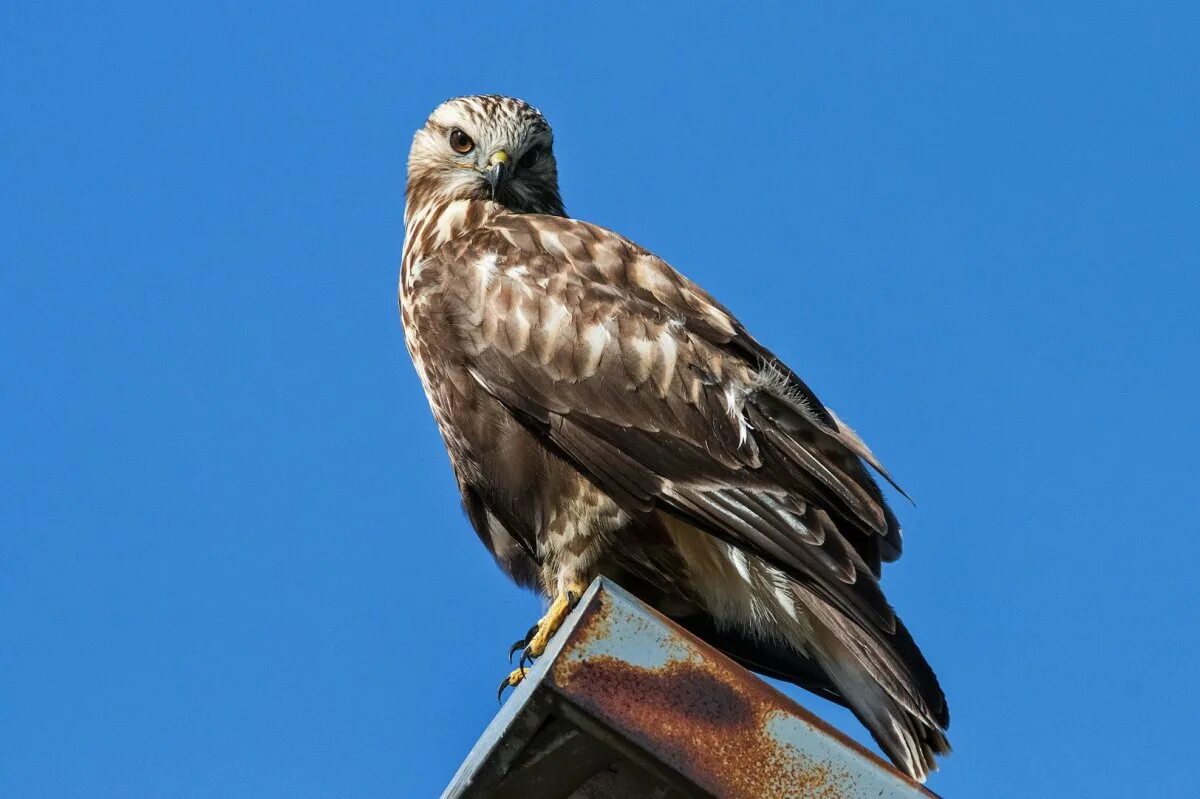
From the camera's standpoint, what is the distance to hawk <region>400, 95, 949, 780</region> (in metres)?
4.57

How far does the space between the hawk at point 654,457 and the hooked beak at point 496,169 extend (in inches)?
28.7

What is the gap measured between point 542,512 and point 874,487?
42.1 inches

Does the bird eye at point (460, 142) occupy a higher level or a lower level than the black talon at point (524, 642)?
higher

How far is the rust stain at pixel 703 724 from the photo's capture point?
2.77 m

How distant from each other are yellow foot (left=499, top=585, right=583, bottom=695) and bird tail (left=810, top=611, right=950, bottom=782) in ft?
2.72

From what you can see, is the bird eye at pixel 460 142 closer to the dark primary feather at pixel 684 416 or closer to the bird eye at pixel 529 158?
the bird eye at pixel 529 158

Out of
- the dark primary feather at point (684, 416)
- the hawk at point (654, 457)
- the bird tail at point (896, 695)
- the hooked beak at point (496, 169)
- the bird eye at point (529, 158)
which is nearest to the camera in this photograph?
the bird tail at point (896, 695)

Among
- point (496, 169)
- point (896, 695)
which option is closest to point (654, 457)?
point (896, 695)

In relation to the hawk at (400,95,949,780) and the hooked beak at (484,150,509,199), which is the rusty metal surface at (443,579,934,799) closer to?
the hawk at (400,95,949,780)

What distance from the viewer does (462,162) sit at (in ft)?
21.0

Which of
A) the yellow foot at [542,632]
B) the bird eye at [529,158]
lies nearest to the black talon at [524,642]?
the yellow foot at [542,632]

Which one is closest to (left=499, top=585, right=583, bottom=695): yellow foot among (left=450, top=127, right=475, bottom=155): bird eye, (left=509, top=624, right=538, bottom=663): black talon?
(left=509, top=624, right=538, bottom=663): black talon

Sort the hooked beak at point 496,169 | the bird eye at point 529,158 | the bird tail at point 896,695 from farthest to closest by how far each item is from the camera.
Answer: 1. the bird eye at point 529,158
2. the hooked beak at point 496,169
3. the bird tail at point 896,695

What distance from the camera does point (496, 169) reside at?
6168 mm
